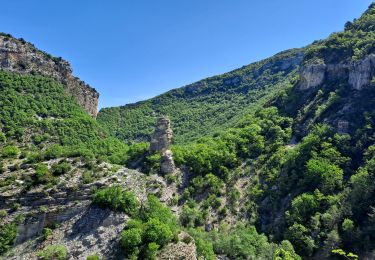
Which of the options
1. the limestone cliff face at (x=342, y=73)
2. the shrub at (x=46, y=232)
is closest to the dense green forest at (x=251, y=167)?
the limestone cliff face at (x=342, y=73)

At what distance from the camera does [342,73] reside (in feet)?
302

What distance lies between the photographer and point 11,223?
130 ft

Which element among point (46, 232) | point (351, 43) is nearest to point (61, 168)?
point (46, 232)

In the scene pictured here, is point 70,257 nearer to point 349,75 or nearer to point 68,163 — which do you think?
point 68,163

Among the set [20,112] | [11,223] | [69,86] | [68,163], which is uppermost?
[69,86]

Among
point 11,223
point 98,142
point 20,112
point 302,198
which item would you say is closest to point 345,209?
point 302,198

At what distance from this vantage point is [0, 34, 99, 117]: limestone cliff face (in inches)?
3376

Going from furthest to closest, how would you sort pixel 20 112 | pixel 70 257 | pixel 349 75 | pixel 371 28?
pixel 371 28, pixel 349 75, pixel 20 112, pixel 70 257

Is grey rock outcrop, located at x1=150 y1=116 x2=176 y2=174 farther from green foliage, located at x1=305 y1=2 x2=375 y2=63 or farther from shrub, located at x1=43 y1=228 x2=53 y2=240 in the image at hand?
green foliage, located at x1=305 y1=2 x2=375 y2=63

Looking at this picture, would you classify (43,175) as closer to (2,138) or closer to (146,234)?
(146,234)

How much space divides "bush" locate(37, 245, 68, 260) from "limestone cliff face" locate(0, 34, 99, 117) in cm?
5896

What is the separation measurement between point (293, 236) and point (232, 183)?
19.2m

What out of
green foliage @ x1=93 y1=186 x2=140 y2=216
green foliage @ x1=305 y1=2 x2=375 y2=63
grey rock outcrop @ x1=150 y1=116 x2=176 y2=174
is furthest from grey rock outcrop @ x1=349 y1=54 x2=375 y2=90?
green foliage @ x1=93 y1=186 x2=140 y2=216

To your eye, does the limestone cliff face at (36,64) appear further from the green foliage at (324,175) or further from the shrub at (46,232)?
the green foliage at (324,175)
